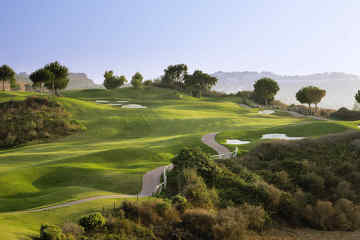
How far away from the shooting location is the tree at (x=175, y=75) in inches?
4857

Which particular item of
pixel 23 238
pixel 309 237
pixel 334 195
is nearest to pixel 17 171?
→ pixel 23 238

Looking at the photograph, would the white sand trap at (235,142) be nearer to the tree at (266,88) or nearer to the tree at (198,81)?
the tree at (266,88)

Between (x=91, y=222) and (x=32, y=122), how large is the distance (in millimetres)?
41281

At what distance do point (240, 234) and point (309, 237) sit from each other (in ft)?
13.4

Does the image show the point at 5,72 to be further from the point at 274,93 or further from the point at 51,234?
the point at 274,93

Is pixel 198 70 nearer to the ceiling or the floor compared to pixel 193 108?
nearer to the ceiling

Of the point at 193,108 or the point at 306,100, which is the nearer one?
the point at 193,108

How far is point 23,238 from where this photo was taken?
9.30 m

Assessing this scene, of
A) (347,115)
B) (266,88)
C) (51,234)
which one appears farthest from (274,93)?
(51,234)

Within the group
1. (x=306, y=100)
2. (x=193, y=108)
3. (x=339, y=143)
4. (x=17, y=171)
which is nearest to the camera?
(x=17, y=171)

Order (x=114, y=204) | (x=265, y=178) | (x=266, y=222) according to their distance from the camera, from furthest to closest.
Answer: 1. (x=265, y=178)
2. (x=266, y=222)
3. (x=114, y=204)

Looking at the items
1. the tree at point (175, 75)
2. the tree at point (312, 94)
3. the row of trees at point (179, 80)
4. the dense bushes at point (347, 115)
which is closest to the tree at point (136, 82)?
the row of trees at point (179, 80)

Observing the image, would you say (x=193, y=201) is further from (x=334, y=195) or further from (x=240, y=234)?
(x=334, y=195)

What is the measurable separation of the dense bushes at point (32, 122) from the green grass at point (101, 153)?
2.88 meters
